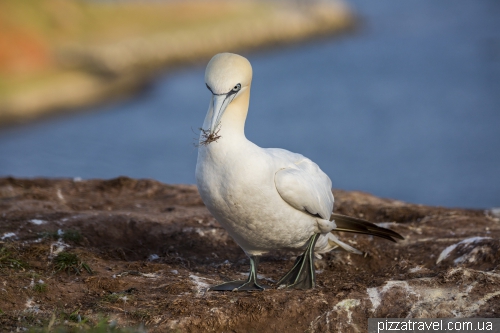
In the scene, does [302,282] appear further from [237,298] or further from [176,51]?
[176,51]

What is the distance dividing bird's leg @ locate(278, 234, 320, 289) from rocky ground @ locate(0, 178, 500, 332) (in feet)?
0.82

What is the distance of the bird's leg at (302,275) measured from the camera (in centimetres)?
602

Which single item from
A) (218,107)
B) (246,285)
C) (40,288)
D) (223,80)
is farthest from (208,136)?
(40,288)

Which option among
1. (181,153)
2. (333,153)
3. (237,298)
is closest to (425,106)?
(333,153)

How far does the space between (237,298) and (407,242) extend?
2605 millimetres

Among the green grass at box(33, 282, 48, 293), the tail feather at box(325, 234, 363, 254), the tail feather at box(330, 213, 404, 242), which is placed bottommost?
the green grass at box(33, 282, 48, 293)

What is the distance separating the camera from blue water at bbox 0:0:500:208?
83.0 feet

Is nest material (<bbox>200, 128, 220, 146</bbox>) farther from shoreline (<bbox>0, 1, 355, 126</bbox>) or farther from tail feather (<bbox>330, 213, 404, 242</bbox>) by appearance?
shoreline (<bbox>0, 1, 355, 126</bbox>)

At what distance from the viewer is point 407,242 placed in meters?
7.45

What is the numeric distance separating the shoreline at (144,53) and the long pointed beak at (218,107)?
23742 millimetres

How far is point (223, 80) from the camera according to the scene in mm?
5301

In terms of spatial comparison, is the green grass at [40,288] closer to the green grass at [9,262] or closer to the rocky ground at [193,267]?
the rocky ground at [193,267]

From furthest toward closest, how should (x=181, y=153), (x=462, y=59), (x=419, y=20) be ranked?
(x=419, y=20) < (x=462, y=59) < (x=181, y=153)

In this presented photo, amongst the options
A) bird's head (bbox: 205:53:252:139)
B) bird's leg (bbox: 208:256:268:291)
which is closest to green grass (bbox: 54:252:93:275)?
bird's leg (bbox: 208:256:268:291)
